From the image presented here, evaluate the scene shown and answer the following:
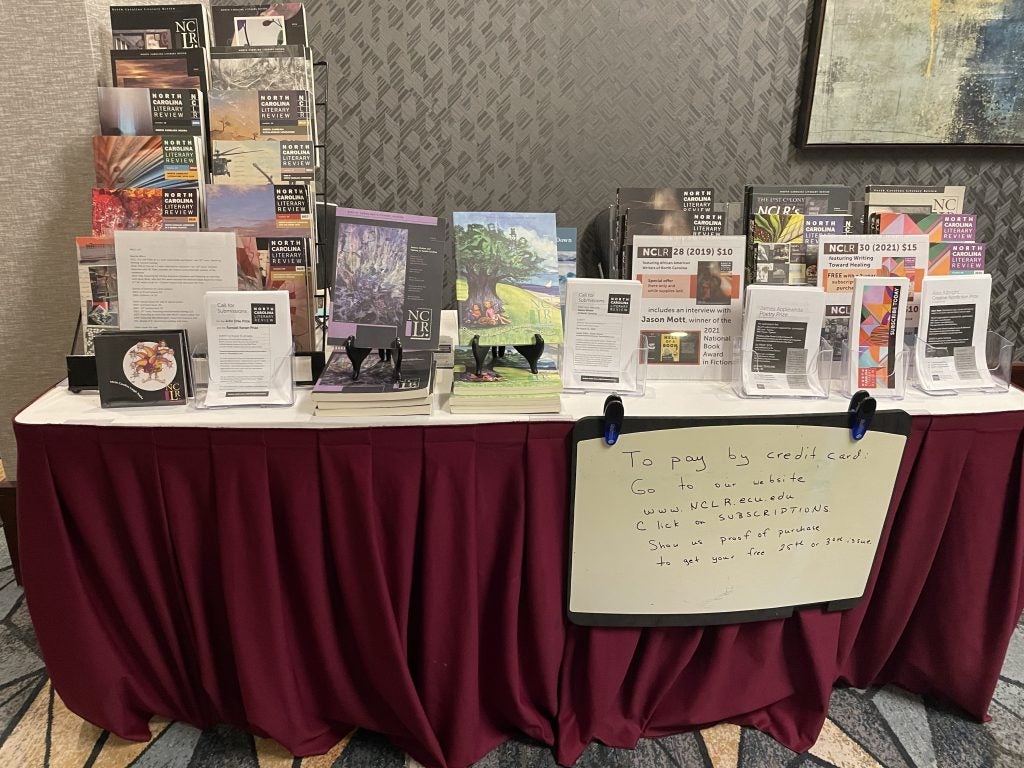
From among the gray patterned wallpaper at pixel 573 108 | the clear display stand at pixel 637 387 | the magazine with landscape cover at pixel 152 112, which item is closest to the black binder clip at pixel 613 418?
the clear display stand at pixel 637 387

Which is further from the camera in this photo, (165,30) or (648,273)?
(165,30)

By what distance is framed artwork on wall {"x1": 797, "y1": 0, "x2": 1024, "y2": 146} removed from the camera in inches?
85.4

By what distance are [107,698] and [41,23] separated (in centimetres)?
168

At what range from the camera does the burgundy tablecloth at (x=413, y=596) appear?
1.28m

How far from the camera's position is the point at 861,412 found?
131 centimetres

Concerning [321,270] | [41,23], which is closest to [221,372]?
[321,270]

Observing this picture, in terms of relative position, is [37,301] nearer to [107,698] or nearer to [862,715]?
[107,698]

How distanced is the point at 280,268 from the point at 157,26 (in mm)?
739

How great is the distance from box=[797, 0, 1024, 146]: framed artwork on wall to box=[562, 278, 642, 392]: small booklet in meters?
1.37

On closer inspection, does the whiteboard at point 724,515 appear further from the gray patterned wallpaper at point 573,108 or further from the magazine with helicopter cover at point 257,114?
the gray patterned wallpaper at point 573,108

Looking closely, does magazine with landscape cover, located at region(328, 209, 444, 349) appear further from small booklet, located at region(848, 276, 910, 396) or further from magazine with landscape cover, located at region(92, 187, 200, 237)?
small booklet, located at region(848, 276, 910, 396)

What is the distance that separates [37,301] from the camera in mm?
1893

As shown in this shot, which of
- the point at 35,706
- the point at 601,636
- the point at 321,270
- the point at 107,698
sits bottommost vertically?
the point at 35,706

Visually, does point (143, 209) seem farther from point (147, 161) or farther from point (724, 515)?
point (724, 515)
